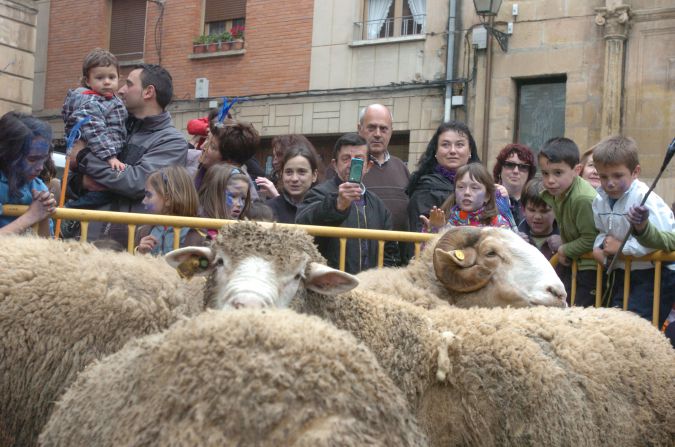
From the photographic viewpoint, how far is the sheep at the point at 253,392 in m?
2.06

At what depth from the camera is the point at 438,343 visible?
3266 millimetres

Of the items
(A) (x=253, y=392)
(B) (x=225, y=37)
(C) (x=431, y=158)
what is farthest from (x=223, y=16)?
(A) (x=253, y=392)

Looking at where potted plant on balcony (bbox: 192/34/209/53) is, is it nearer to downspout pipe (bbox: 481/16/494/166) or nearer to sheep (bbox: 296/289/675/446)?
downspout pipe (bbox: 481/16/494/166)

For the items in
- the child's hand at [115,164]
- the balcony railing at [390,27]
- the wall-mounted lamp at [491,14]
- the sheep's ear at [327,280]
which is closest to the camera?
the sheep's ear at [327,280]

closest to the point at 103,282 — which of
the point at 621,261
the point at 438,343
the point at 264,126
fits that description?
the point at 438,343

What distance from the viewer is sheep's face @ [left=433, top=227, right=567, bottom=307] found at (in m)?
4.27

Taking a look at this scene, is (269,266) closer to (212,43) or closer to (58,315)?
(58,315)

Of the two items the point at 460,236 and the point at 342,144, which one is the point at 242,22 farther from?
the point at 460,236

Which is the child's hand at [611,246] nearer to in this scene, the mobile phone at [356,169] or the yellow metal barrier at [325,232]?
the yellow metal barrier at [325,232]

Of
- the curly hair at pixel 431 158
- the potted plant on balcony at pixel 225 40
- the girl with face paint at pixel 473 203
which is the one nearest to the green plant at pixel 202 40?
the potted plant on balcony at pixel 225 40

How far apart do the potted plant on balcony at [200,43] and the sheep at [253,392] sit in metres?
18.2

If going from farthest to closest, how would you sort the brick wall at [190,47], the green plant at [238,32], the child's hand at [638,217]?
the green plant at [238,32] < the brick wall at [190,47] < the child's hand at [638,217]

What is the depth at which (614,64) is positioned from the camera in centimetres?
1514

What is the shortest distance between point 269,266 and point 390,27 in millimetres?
15195
